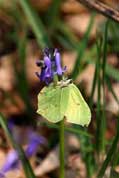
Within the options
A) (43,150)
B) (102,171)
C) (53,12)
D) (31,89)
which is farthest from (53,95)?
(53,12)

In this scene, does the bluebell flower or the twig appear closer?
the bluebell flower

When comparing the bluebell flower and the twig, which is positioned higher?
the twig

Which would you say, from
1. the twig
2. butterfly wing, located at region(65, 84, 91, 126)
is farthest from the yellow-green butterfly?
the twig

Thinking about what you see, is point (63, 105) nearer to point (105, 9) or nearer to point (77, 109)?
point (77, 109)

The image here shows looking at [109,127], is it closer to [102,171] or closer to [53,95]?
[102,171]

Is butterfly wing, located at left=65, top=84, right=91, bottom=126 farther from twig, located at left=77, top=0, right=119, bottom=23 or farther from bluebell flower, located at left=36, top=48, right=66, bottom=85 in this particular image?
twig, located at left=77, top=0, right=119, bottom=23

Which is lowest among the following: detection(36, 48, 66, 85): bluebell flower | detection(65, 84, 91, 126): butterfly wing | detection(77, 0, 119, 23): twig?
detection(65, 84, 91, 126): butterfly wing

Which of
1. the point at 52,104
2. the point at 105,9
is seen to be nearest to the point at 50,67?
the point at 52,104

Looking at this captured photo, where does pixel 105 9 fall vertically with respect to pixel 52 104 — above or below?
above
